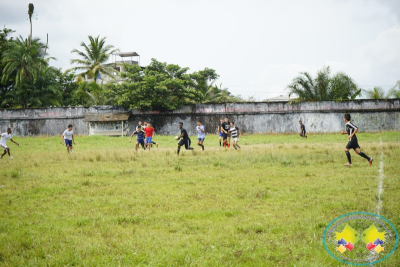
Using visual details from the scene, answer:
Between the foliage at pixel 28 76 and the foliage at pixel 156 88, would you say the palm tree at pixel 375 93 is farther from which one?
the foliage at pixel 28 76

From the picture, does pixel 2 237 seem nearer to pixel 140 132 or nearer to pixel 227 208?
pixel 227 208

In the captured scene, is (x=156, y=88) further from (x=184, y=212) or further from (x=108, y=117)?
(x=184, y=212)

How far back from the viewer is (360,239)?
4.92 meters

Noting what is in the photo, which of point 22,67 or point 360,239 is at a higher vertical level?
point 22,67

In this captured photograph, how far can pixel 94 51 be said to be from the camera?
1602 inches

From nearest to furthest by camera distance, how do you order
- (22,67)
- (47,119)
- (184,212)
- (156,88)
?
1. (184,212)
2. (156,88)
3. (47,119)
4. (22,67)

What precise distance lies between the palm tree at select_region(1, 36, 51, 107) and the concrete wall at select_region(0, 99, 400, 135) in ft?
13.5

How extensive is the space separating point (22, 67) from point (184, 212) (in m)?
35.5

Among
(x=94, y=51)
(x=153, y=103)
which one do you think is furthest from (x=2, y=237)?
(x=94, y=51)

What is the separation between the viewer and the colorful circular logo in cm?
439

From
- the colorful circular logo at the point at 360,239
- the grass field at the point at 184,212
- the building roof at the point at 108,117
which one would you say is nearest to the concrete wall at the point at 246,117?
the building roof at the point at 108,117

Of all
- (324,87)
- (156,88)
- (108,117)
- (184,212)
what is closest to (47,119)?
(108,117)

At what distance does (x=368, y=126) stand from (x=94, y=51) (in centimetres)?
2831

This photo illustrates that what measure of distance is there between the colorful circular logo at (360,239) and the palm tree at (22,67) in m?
36.5
